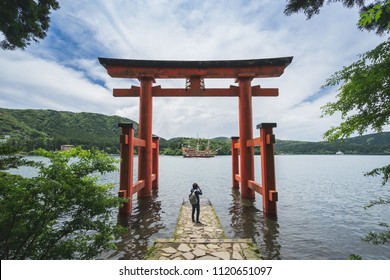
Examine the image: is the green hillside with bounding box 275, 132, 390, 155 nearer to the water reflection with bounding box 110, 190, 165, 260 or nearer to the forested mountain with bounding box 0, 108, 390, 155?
the forested mountain with bounding box 0, 108, 390, 155

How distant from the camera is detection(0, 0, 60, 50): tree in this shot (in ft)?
15.0

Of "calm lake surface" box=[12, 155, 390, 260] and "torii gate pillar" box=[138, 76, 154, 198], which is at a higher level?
"torii gate pillar" box=[138, 76, 154, 198]

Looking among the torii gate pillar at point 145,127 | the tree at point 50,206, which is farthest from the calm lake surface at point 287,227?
the tree at point 50,206

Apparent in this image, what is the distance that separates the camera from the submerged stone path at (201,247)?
4379 millimetres

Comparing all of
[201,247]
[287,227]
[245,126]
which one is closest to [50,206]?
[201,247]

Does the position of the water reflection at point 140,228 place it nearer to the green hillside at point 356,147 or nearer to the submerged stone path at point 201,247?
the submerged stone path at point 201,247

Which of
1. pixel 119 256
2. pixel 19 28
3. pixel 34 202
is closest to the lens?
pixel 34 202

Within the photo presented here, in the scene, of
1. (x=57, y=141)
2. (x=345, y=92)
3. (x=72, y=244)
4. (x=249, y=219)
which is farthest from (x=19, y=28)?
(x=57, y=141)

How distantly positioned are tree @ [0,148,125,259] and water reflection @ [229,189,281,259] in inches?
178

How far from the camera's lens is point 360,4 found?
4289 mm

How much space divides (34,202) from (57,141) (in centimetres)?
Result: 10469

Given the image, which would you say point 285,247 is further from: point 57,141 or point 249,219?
point 57,141

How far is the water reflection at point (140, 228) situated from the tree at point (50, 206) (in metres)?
2.04

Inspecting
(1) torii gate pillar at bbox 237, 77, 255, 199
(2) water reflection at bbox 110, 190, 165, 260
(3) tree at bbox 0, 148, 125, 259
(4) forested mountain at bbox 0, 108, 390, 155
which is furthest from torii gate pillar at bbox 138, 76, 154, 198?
(4) forested mountain at bbox 0, 108, 390, 155
